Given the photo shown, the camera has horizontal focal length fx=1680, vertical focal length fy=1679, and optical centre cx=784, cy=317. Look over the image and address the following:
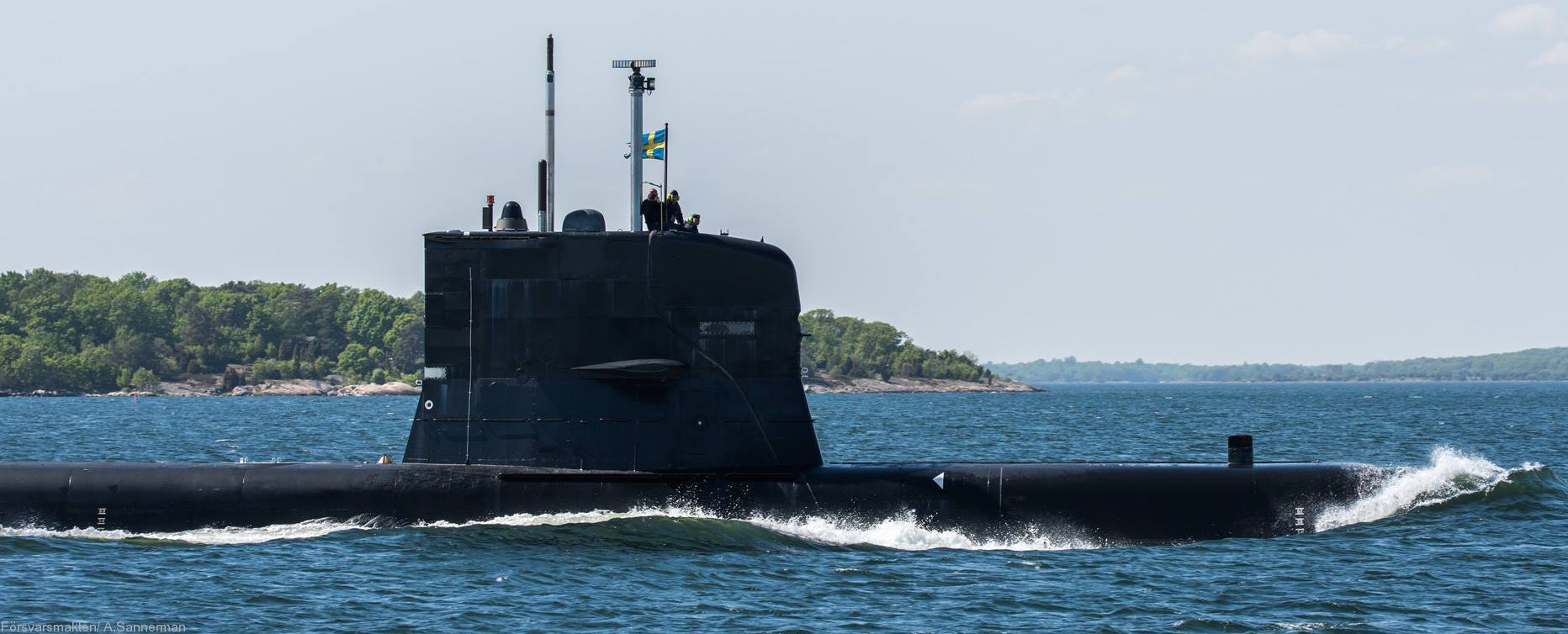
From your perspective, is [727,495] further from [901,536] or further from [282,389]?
[282,389]

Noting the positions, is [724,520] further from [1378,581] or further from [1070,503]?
[1378,581]

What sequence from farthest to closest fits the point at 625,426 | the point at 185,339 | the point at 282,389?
the point at 185,339 → the point at 282,389 → the point at 625,426

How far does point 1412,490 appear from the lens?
86.3 feet

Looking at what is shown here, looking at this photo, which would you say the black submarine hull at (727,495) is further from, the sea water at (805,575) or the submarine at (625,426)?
the sea water at (805,575)

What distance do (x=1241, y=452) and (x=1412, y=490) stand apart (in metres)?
3.73

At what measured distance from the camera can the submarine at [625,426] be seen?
22188 millimetres

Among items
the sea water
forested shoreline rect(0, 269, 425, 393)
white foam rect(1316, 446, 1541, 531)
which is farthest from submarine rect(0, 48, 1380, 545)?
forested shoreline rect(0, 269, 425, 393)

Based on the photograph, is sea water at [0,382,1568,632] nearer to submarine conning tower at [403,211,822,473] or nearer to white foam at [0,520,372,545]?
white foam at [0,520,372,545]

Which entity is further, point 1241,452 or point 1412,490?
point 1412,490

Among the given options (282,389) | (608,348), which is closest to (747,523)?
(608,348)

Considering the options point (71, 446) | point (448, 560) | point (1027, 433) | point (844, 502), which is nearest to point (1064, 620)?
point (844, 502)

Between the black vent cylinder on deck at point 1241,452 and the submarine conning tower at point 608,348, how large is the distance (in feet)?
22.0

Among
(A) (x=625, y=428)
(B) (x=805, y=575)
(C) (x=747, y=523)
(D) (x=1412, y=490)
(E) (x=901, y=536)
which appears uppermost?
(A) (x=625, y=428)

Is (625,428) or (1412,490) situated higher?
(625,428)
